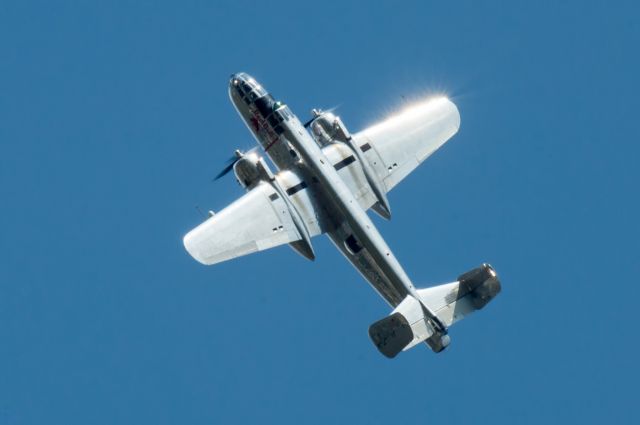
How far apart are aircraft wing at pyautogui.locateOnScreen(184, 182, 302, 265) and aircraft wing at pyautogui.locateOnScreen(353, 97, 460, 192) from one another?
21.7 ft

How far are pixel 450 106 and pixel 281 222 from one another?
13.3 metres

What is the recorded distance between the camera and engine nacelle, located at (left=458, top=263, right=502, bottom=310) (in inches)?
2283

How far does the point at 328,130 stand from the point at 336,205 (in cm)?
619

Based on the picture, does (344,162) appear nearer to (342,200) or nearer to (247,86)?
(342,200)

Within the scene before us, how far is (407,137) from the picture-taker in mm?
66438

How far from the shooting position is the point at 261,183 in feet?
A: 204

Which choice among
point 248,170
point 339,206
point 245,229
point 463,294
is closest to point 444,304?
point 463,294

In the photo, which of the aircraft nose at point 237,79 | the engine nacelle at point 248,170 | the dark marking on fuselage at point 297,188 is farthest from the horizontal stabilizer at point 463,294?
the aircraft nose at point 237,79

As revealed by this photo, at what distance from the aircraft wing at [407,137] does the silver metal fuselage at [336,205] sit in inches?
126

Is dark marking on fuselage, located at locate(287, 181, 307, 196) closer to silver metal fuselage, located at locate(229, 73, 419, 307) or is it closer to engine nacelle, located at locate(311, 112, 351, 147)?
silver metal fuselage, located at locate(229, 73, 419, 307)

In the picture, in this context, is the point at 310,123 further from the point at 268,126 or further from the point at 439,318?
the point at 439,318

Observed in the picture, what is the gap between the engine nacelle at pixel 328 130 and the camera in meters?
65.6

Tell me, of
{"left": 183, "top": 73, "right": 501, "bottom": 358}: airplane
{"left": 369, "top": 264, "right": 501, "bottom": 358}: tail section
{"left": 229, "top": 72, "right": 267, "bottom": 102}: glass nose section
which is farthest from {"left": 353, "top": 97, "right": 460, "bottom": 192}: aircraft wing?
{"left": 369, "top": 264, "right": 501, "bottom": 358}: tail section

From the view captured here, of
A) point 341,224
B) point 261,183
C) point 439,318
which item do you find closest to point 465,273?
point 439,318
